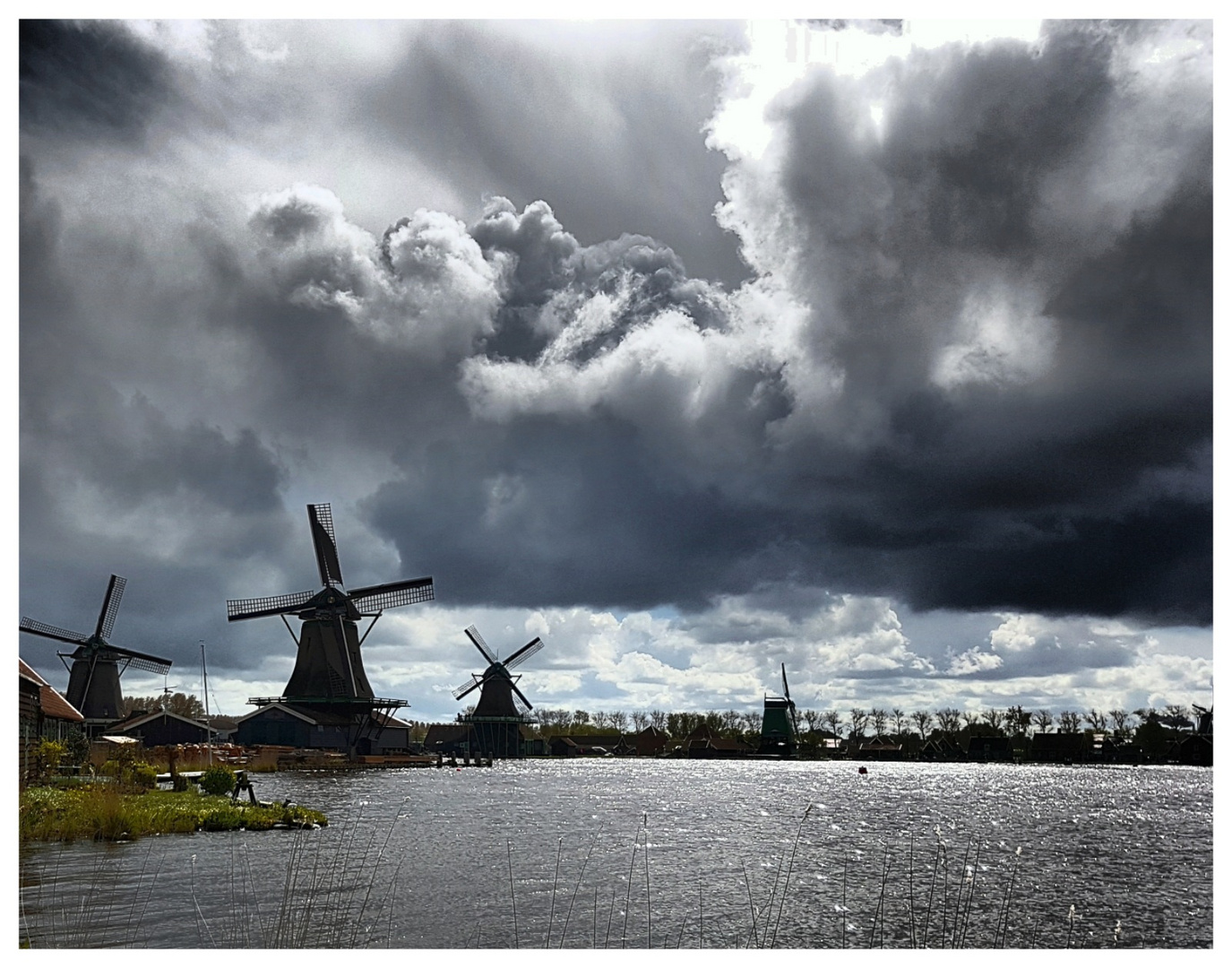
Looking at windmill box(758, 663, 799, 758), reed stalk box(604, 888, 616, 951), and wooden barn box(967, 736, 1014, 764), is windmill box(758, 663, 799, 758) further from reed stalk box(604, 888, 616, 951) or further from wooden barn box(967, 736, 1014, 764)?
reed stalk box(604, 888, 616, 951)

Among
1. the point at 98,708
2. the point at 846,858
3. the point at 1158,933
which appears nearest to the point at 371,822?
the point at 846,858

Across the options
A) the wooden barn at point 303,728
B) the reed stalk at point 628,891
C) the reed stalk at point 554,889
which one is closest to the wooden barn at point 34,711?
the reed stalk at point 554,889

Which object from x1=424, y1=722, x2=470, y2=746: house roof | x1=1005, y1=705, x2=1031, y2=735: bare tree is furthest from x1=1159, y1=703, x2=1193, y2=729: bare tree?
x1=424, y1=722, x2=470, y2=746: house roof

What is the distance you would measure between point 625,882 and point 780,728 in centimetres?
14422

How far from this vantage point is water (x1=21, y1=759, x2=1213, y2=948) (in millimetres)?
17578

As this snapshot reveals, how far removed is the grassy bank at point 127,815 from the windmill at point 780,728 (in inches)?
5219

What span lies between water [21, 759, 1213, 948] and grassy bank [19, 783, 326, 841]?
1.19 metres

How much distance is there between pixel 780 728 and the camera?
163 meters

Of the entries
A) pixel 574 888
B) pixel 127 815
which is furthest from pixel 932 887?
pixel 127 815

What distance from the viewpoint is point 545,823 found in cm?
3950

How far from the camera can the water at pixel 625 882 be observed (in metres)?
17.6

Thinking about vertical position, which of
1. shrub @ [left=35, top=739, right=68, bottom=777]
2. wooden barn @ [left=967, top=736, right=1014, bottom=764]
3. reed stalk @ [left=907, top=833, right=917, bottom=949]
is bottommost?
wooden barn @ [left=967, top=736, right=1014, bottom=764]
